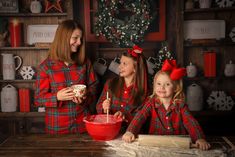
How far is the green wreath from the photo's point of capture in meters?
3.30

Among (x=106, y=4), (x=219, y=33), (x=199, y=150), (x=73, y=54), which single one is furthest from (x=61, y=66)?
(x=219, y=33)

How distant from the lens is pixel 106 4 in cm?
332

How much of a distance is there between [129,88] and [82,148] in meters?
0.91

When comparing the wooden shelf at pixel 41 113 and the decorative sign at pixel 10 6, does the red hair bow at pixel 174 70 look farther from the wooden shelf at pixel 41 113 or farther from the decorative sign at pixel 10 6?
the decorative sign at pixel 10 6

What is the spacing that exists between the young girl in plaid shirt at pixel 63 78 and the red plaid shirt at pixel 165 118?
0.62 m

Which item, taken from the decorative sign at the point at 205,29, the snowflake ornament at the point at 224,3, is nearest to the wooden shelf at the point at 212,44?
the decorative sign at the point at 205,29

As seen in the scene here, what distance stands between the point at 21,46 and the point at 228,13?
8.16ft

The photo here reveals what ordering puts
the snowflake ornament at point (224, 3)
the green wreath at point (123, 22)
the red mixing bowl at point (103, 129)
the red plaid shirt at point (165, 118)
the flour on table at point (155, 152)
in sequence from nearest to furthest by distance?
the flour on table at point (155, 152) < the red mixing bowl at point (103, 129) < the red plaid shirt at point (165, 118) < the green wreath at point (123, 22) < the snowflake ornament at point (224, 3)

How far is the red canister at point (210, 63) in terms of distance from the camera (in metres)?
3.55

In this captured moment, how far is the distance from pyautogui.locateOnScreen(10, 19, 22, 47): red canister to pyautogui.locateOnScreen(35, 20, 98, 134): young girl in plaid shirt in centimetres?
117

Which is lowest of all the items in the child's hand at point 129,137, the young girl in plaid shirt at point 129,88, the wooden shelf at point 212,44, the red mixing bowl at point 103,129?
the child's hand at point 129,137

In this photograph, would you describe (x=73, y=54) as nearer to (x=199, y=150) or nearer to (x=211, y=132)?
(x=199, y=150)

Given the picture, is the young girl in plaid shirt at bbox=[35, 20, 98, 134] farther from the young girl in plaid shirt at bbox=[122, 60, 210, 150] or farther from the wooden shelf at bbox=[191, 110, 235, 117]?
the wooden shelf at bbox=[191, 110, 235, 117]

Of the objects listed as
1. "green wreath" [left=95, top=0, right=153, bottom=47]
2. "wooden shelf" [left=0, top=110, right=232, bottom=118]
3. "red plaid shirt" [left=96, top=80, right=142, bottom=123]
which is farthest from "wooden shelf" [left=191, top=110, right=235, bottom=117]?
"red plaid shirt" [left=96, top=80, right=142, bottom=123]
